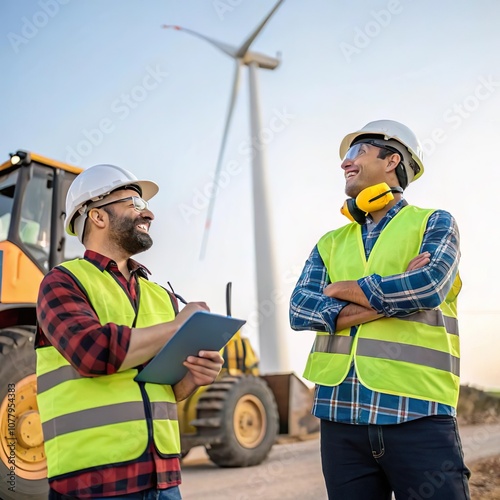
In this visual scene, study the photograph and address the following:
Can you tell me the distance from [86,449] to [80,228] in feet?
2.89

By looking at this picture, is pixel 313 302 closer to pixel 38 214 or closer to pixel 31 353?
pixel 31 353

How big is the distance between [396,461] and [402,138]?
1278mm

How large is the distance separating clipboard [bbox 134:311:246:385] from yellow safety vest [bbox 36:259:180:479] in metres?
0.06

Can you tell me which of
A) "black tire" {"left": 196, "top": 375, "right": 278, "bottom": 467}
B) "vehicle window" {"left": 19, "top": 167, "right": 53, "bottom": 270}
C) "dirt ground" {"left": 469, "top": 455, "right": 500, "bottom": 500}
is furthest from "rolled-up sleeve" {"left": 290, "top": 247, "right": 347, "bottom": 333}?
"black tire" {"left": 196, "top": 375, "right": 278, "bottom": 467}

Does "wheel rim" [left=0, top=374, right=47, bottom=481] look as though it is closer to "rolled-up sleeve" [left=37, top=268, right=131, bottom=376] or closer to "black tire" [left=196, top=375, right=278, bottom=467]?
"rolled-up sleeve" [left=37, top=268, right=131, bottom=376]

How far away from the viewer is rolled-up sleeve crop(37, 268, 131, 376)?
1961mm

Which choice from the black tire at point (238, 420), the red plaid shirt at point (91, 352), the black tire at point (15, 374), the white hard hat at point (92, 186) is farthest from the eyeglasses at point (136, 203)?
the black tire at point (238, 420)

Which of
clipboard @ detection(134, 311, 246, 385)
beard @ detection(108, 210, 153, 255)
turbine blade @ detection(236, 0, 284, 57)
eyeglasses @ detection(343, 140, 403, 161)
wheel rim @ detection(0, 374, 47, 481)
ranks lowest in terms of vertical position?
wheel rim @ detection(0, 374, 47, 481)

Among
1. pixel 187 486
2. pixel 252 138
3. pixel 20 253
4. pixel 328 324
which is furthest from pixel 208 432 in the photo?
pixel 252 138

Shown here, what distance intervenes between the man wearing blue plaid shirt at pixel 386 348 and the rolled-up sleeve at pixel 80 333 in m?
0.83

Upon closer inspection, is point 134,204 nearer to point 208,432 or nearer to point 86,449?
point 86,449

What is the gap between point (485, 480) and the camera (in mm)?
5527

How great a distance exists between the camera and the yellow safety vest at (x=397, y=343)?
7.47 feet

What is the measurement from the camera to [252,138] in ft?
53.3
